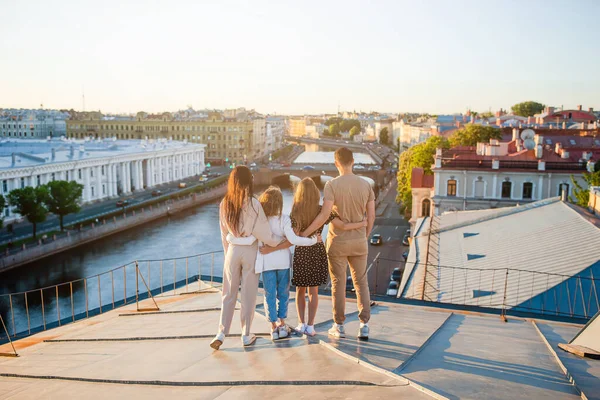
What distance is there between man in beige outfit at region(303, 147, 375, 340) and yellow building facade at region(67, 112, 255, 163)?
207 feet

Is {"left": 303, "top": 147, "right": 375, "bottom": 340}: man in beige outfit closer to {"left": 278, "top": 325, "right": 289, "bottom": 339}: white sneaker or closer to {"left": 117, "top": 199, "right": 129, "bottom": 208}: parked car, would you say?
{"left": 278, "top": 325, "right": 289, "bottom": 339}: white sneaker

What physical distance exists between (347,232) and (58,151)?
36431 millimetres

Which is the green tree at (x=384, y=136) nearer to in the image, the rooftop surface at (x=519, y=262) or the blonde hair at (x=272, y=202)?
the rooftop surface at (x=519, y=262)

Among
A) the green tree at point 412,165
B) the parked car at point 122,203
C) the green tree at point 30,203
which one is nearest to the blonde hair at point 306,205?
the green tree at point 30,203

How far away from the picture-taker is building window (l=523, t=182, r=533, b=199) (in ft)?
70.4

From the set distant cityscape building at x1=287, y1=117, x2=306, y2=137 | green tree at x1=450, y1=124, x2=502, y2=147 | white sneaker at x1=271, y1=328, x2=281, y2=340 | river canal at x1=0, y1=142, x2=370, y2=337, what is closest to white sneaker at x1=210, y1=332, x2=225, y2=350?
white sneaker at x1=271, y1=328, x2=281, y2=340

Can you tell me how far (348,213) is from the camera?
4445 millimetres

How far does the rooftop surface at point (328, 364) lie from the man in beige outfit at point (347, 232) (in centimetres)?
29

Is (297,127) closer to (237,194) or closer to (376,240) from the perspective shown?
(376,240)

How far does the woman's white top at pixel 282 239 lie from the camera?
439cm

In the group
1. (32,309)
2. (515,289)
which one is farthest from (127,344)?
(32,309)

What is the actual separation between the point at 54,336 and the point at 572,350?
579 centimetres

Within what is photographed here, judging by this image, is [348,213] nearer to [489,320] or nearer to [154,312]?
[489,320]

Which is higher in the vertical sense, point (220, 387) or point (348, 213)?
point (348, 213)
